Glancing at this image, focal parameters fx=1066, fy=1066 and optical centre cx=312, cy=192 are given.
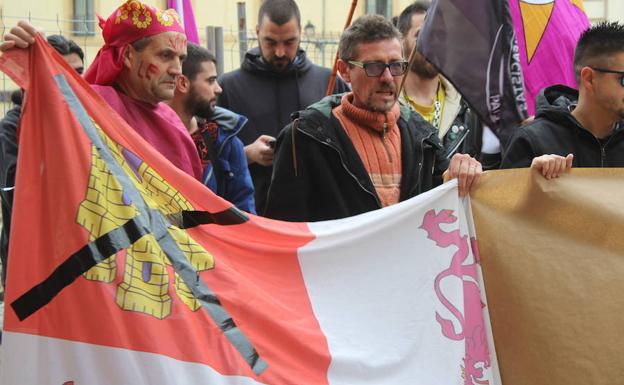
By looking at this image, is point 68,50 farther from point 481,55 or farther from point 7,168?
point 481,55

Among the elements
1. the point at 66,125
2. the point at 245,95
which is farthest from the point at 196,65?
the point at 66,125

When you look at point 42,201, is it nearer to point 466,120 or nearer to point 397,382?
point 397,382

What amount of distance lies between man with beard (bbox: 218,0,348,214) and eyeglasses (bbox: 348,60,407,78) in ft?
5.75

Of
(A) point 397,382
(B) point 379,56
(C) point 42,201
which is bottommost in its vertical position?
(A) point 397,382

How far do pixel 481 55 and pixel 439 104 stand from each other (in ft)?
4.00

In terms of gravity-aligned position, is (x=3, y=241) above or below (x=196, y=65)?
below

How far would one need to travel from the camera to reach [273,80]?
20.8 ft

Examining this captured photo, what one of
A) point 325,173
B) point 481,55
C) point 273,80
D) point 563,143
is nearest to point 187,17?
point 273,80

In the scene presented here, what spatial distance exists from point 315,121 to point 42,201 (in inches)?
55.5

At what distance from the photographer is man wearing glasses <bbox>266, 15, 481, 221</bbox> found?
4320 mm

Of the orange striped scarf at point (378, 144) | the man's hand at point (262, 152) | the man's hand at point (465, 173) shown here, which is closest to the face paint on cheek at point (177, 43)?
the orange striped scarf at point (378, 144)

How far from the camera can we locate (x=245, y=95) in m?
6.30

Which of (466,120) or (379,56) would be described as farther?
(466,120)

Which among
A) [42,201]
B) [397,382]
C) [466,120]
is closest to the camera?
[42,201]
